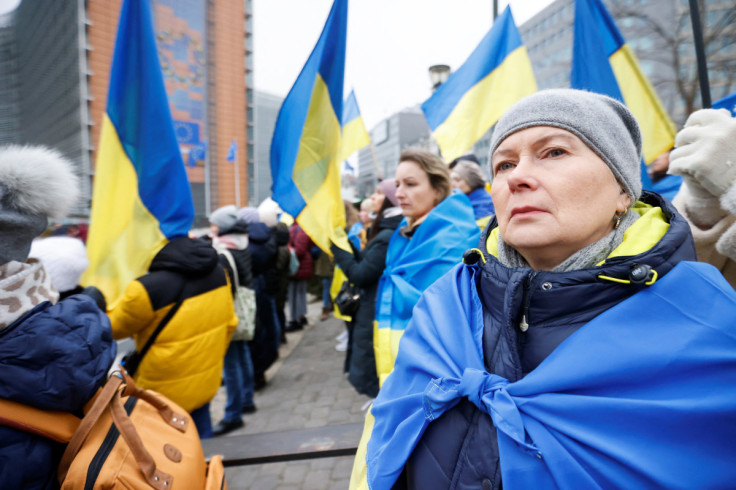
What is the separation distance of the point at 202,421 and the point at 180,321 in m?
0.96

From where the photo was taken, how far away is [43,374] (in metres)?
1.38

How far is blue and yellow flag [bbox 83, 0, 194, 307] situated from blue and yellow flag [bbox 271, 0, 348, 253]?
0.88m

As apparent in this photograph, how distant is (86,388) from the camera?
1.47 m

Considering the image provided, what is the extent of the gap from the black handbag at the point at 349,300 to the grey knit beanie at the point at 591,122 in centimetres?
264

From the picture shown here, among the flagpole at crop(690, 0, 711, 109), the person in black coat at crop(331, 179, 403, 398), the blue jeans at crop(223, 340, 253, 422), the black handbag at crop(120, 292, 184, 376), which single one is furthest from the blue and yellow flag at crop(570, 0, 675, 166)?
the blue jeans at crop(223, 340, 253, 422)

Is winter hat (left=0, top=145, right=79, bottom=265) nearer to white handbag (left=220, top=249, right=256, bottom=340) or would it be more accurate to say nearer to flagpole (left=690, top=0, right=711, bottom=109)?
white handbag (left=220, top=249, right=256, bottom=340)

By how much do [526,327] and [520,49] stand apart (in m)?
3.65

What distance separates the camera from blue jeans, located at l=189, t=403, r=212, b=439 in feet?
11.0

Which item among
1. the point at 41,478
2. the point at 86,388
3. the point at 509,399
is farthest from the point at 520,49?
the point at 41,478

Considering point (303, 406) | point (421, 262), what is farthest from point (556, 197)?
point (303, 406)

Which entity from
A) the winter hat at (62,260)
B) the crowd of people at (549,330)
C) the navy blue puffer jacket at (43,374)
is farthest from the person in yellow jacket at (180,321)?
the navy blue puffer jacket at (43,374)

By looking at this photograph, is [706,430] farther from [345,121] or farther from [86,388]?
[345,121]

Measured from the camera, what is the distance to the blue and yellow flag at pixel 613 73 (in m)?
3.55

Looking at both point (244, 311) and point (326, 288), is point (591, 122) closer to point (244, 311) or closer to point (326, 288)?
point (244, 311)
